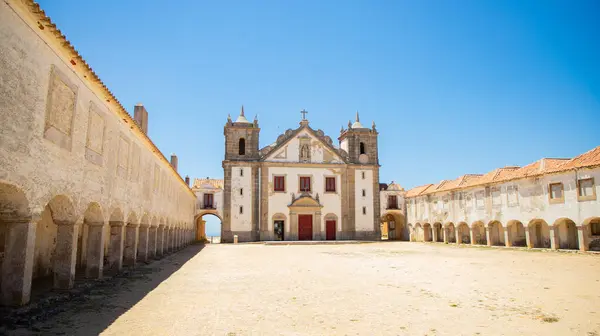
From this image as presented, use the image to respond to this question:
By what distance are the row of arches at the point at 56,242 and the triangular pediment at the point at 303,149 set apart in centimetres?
1881

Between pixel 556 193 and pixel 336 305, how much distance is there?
790 inches

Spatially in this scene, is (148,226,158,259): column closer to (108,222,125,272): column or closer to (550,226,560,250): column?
(108,222,125,272): column

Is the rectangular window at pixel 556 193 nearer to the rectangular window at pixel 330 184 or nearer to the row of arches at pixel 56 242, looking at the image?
the rectangular window at pixel 330 184

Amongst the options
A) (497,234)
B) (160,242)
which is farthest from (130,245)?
(497,234)

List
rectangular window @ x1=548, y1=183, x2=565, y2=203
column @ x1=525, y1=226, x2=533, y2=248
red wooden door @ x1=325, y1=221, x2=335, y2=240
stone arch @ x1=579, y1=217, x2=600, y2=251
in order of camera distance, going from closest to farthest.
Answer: stone arch @ x1=579, y1=217, x2=600, y2=251 → rectangular window @ x1=548, y1=183, x2=565, y2=203 → column @ x1=525, y1=226, x2=533, y2=248 → red wooden door @ x1=325, y1=221, x2=335, y2=240

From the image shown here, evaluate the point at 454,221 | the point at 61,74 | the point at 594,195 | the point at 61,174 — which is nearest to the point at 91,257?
the point at 61,174

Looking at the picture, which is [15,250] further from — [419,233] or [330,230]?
[419,233]

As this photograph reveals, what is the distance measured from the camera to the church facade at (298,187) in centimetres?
3388

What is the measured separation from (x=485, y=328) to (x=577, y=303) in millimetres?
2917

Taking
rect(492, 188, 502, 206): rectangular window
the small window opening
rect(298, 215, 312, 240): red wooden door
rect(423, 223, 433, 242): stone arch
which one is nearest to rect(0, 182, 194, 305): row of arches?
rect(298, 215, 312, 240): red wooden door

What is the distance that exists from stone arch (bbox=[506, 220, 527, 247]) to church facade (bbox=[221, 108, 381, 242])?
1162 centimetres

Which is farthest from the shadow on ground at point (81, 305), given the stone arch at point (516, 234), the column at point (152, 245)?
the stone arch at point (516, 234)

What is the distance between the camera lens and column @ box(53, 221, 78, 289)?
8.12 meters

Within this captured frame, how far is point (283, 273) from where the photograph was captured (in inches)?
463
